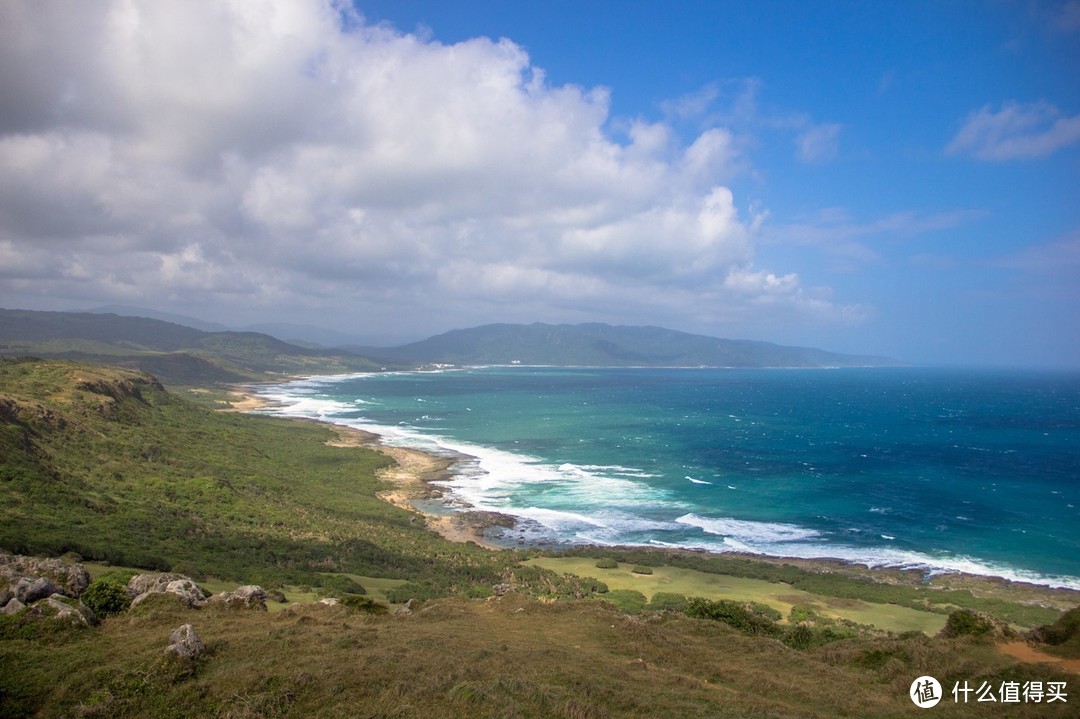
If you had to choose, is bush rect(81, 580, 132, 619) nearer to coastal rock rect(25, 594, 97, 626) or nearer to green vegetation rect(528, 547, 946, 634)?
coastal rock rect(25, 594, 97, 626)

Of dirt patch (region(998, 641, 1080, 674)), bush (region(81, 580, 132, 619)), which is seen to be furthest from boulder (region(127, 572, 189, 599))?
dirt patch (region(998, 641, 1080, 674))

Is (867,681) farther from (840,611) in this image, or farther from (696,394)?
(696,394)

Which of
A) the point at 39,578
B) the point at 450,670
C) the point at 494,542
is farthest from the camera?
the point at 494,542

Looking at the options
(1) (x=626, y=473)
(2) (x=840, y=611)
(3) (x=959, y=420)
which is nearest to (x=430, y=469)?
(1) (x=626, y=473)

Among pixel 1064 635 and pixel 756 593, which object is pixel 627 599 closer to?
pixel 756 593

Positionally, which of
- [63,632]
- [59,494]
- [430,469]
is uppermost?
[63,632]

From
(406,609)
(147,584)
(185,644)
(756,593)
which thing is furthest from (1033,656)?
(147,584)
